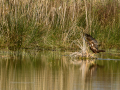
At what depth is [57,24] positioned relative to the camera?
14.6m

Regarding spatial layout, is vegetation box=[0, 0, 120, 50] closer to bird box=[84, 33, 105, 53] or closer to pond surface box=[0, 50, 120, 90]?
bird box=[84, 33, 105, 53]

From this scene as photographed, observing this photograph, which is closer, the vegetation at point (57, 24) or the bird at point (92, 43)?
the bird at point (92, 43)

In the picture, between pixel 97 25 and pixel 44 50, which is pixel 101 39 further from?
pixel 44 50

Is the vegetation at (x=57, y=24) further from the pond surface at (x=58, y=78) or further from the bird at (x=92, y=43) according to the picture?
the pond surface at (x=58, y=78)

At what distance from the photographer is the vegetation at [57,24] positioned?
504 inches

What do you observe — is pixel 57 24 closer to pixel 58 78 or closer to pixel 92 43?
pixel 92 43

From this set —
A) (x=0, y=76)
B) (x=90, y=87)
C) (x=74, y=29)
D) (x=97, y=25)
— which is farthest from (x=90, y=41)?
(x=90, y=87)

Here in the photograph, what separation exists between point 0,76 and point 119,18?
9.07m

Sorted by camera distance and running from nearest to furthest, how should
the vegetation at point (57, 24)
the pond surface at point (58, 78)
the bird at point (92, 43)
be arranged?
the pond surface at point (58, 78) → the bird at point (92, 43) → the vegetation at point (57, 24)

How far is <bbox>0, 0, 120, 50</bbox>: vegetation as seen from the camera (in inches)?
504

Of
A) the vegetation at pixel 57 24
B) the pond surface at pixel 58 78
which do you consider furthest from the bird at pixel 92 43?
the pond surface at pixel 58 78

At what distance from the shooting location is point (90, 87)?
543 cm

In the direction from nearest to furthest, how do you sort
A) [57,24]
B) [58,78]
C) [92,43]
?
[58,78], [92,43], [57,24]

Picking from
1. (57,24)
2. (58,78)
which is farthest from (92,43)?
(58,78)
